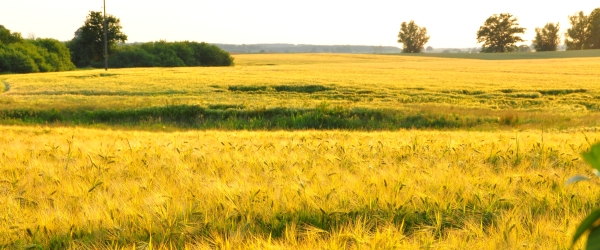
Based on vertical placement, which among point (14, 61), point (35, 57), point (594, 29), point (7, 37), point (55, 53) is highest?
point (594, 29)

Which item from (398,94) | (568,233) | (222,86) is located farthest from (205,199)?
(222,86)

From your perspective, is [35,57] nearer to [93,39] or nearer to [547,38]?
[93,39]

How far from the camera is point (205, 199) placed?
4129 millimetres

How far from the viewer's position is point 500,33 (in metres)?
119

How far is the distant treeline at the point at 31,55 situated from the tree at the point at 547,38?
102260mm

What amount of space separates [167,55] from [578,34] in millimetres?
98857

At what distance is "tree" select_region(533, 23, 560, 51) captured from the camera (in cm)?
12506

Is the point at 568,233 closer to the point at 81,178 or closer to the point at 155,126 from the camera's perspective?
the point at 81,178

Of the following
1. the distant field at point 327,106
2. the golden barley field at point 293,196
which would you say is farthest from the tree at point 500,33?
the golden barley field at point 293,196

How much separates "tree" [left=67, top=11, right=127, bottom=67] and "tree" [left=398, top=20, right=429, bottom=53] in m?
80.9

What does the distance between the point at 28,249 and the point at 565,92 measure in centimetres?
3231

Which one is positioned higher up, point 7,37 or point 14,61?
point 7,37

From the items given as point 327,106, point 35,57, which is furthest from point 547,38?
point 327,106

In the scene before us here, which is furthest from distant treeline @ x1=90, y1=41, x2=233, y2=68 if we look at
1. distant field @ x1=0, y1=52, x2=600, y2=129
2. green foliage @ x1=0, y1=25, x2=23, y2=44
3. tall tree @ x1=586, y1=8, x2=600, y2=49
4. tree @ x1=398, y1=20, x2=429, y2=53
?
tall tree @ x1=586, y1=8, x2=600, y2=49
